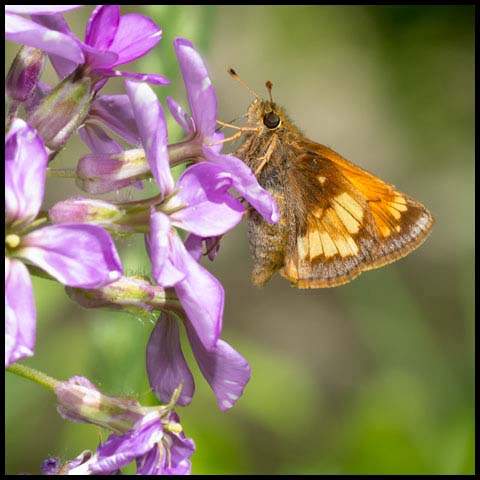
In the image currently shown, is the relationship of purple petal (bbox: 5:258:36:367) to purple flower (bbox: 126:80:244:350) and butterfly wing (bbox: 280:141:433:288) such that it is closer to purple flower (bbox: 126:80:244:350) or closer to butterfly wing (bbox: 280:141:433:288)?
purple flower (bbox: 126:80:244:350)

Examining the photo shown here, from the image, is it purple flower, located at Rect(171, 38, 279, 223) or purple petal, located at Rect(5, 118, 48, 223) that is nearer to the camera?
purple petal, located at Rect(5, 118, 48, 223)

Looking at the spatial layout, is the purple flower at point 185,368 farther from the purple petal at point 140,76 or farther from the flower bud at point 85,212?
the purple petal at point 140,76

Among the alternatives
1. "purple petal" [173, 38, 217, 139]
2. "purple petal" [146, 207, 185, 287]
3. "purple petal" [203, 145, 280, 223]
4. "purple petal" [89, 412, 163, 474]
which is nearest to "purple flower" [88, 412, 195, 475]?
"purple petal" [89, 412, 163, 474]

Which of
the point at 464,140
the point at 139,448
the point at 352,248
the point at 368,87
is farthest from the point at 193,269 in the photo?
the point at 368,87

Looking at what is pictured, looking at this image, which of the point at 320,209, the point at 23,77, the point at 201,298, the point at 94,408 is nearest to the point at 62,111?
the point at 23,77

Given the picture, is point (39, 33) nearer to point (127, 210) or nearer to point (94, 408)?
point (127, 210)

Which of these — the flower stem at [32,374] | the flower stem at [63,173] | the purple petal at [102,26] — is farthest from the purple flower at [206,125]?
the flower stem at [32,374]
